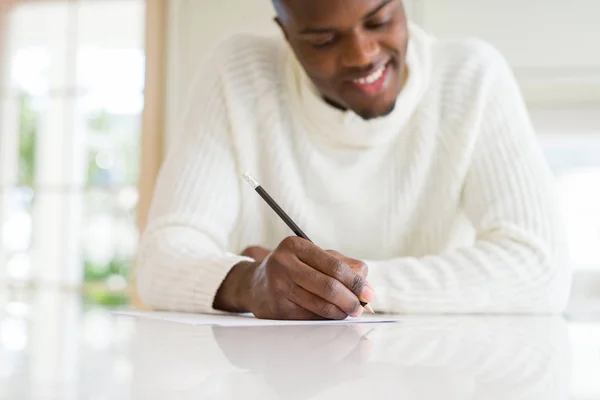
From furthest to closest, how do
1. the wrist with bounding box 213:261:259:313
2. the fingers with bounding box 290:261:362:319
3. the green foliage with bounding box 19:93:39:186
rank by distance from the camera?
the green foliage with bounding box 19:93:39:186 → the wrist with bounding box 213:261:259:313 → the fingers with bounding box 290:261:362:319

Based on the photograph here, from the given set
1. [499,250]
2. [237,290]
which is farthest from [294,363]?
[499,250]

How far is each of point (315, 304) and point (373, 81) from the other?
53 cm

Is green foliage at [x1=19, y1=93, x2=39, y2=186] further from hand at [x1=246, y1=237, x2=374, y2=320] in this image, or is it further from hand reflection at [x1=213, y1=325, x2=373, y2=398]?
hand reflection at [x1=213, y1=325, x2=373, y2=398]

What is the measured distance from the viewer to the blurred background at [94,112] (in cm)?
297

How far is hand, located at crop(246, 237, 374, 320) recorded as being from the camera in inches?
32.4

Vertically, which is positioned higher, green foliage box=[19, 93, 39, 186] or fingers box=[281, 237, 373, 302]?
green foliage box=[19, 93, 39, 186]

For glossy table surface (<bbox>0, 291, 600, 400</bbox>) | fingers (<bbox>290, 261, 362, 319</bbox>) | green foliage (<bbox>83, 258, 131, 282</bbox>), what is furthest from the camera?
green foliage (<bbox>83, 258, 131, 282</bbox>)

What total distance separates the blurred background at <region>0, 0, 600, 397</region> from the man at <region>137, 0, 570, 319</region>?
141 cm

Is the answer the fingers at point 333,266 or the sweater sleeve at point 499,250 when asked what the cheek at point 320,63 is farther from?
the fingers at point 333,266

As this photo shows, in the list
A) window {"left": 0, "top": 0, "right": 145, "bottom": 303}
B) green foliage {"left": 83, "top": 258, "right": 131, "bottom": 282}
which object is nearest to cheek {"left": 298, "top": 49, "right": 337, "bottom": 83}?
window {"left": 0, "top": 0, "right": 145, "bottom": 303}

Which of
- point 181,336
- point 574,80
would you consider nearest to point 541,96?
point 574,80

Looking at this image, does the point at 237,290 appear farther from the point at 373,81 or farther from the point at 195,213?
the point at 373,81

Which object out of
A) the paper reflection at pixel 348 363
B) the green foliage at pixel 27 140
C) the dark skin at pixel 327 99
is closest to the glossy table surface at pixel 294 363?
the paper reflection at pixel 348 363

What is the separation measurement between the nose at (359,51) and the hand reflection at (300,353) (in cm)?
57
